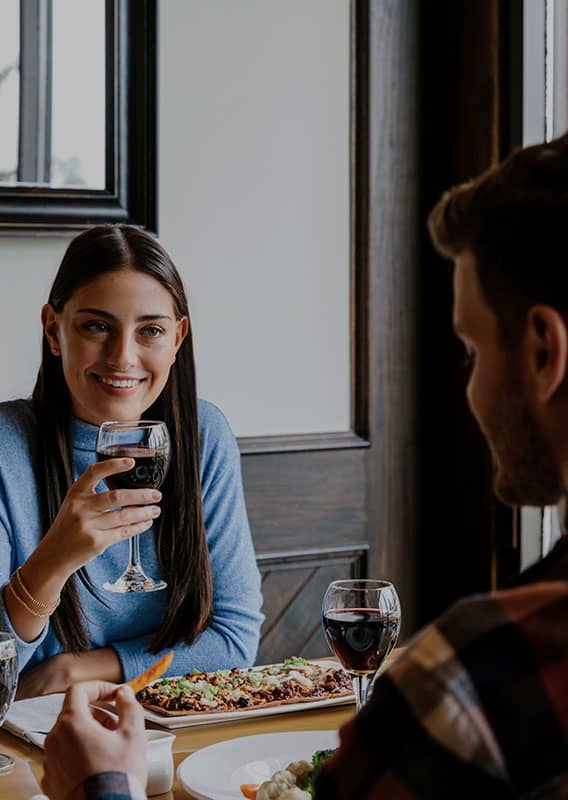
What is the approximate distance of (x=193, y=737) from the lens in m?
1.52

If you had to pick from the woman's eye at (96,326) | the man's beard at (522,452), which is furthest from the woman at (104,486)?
the man's beard at (522,452)

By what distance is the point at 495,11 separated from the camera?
3135 millimetres

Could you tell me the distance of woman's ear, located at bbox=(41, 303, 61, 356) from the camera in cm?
222

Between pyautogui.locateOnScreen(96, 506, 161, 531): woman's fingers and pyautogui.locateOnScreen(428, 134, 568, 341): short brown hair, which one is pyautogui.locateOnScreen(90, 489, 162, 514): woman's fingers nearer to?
pyautogui.locateOnScreen(96, 506, 161, 531): woman's fingers

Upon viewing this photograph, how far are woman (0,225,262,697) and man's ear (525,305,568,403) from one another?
3.90 ft

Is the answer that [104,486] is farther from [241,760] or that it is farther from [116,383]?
[241,760]

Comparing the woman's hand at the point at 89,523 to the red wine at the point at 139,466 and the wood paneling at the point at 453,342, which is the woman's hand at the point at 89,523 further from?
the wood paneling at the point at 453,342

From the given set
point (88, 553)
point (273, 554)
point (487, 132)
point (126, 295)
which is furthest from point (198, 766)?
point (487, 132)

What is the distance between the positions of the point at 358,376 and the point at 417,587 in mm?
609

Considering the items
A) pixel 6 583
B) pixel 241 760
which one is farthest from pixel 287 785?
pixel 6 583

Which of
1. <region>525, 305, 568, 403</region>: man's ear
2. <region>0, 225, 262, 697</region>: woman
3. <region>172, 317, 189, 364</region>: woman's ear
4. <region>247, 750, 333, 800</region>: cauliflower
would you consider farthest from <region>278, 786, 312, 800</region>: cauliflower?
<region>172, 317, 189, 364</region>: woman's ear

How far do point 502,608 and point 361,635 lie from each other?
2.23 feet

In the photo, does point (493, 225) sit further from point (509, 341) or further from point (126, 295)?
point (126, 295)

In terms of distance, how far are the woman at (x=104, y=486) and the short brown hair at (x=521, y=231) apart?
1184 millimetres
